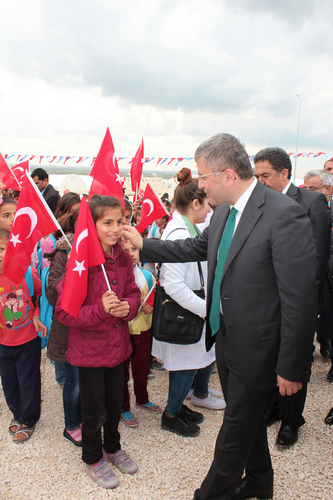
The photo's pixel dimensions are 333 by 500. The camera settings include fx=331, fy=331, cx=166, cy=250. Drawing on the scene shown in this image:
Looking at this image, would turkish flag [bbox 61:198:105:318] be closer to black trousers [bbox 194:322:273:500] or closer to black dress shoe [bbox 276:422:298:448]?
black trousers [bbox 194:322:273:500]

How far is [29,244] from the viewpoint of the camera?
2.50 metres

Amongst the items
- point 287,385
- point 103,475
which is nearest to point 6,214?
point 103,475

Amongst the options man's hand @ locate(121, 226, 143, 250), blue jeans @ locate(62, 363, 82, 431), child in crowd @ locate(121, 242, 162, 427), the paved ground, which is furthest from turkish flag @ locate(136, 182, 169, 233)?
the paved ground

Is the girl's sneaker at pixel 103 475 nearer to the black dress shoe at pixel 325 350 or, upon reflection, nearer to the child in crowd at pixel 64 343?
the child in crowd at pixel 64 343

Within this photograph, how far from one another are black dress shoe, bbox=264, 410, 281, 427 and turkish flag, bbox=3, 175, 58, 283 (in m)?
2.66

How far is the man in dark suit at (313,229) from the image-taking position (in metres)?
2.98

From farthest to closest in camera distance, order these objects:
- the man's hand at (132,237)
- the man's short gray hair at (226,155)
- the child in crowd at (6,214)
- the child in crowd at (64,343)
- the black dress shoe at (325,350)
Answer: the black dress shoe at (325,350), the child in crowd at (6,214), the man's hand at (132,237), the child in crowd at (64,343), the man's short gray hair at (226,155)

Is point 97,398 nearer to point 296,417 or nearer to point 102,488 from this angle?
point 102,488

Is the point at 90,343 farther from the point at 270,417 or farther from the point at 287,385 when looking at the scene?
the point at 270,417

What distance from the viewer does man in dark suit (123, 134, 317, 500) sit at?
175 cm

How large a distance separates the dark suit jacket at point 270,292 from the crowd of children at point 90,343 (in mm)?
866

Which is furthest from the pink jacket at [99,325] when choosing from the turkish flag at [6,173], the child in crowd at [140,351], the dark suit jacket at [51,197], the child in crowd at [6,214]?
the dark suit jacket at [51,197]

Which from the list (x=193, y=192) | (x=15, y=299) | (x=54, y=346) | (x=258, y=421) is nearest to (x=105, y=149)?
(x=193, y=192)

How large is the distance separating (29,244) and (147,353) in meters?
1.61
